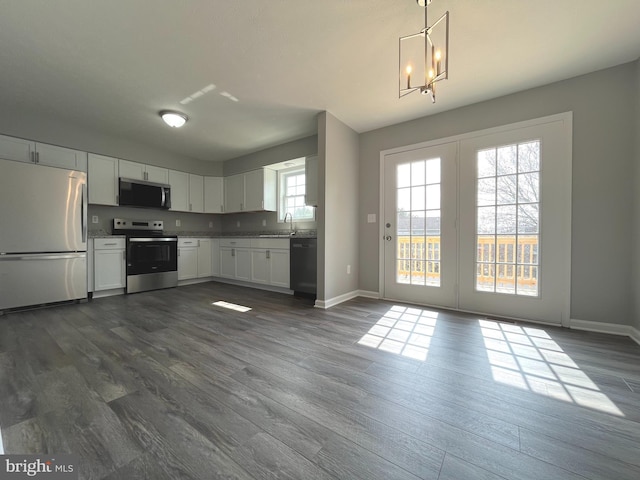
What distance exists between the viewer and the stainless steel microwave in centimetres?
415

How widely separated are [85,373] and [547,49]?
4.27 metres

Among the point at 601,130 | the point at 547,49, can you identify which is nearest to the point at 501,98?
the point at 547,49

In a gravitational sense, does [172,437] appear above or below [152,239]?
below

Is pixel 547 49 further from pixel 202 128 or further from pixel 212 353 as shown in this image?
pixel 202 128

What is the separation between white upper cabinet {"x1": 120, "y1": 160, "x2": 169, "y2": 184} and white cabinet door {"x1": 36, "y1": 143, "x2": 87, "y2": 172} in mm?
496

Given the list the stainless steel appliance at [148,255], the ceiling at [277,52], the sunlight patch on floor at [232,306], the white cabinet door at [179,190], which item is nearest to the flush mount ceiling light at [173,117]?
the ceiling at [277,52]

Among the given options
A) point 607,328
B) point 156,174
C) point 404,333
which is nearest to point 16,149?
point 156,174

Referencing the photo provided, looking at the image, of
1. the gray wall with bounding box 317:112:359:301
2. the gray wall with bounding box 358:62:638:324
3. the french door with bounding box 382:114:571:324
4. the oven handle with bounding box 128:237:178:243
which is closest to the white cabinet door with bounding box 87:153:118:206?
the oven handle with bounding box 128:237:178:243

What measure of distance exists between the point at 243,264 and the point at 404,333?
10.7 feet

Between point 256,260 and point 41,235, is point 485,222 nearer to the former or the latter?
point 256,260

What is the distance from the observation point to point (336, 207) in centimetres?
347

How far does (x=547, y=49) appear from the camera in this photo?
2164mm

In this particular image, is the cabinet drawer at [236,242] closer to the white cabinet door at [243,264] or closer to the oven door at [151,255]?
the white cabinet door at [243,264]

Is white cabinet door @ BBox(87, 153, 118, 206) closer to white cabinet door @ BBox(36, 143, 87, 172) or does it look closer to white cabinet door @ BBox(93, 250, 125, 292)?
white cabinet door @ BBox(36, 143, 87, 172)
